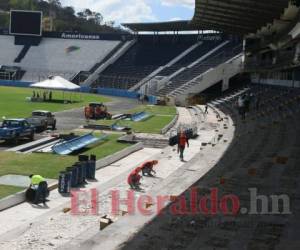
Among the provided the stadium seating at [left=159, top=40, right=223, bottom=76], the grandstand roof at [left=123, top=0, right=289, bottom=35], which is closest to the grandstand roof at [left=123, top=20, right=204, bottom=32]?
the stadium seating at [left=159, top=40, right=223, bottom=76]

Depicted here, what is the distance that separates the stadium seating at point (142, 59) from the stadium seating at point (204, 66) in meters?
8.29

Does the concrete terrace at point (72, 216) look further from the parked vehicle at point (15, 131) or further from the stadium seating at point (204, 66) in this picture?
the stadium seating at point (204, 66)

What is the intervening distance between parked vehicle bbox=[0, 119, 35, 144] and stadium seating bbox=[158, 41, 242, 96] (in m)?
43.9

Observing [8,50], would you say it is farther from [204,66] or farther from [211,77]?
[211,77]

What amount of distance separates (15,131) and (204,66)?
1951 inches

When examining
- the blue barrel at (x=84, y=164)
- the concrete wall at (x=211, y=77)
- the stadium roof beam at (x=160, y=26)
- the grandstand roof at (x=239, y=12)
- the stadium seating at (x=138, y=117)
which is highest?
the stadium roof beam at (x=160, y=26)

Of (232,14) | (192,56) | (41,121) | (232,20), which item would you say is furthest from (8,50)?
(232,14)

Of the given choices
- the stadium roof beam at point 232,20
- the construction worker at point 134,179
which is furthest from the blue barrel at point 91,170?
the stadium roof beam at point 232,20

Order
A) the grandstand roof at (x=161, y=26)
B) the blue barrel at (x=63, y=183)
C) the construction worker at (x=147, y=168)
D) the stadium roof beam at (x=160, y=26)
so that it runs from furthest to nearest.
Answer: the stadium roof beam at (x=160, y=26), the grandstand roof at (x=161, y=26), the construction worker at (x=147, y=168), the blue barrel at (x=63, y=183)

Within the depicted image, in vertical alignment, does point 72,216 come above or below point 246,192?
below

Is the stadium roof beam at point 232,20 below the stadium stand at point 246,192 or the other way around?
the other way around

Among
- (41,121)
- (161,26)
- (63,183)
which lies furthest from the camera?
(161,26)

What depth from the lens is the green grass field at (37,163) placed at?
1988 centimetres

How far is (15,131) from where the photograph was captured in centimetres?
2709
